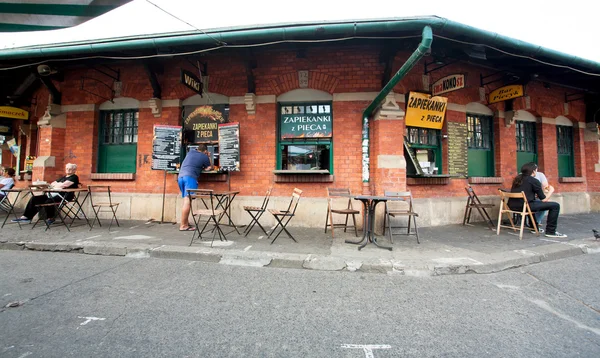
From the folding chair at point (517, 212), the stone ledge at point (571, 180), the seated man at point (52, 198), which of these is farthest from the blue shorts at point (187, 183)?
the stone ledge at point (571, 180)

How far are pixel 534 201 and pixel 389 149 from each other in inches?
129

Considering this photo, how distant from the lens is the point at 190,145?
23.0ft

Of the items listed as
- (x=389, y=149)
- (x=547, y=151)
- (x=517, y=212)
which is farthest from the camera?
(x=547, y=151)

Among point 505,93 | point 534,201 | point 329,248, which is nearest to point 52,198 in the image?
point 329,248

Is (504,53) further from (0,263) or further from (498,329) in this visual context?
(0,263)

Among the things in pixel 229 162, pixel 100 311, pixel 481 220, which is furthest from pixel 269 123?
pixel 481 220

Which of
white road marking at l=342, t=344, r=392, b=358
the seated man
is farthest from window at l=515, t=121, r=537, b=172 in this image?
the seated man

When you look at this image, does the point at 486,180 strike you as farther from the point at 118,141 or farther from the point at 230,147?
the point at 118,141

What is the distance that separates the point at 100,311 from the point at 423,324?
2996 millimetres

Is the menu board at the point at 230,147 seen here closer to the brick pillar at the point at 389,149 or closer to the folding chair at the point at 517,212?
the brick pillar at the point at 389,149

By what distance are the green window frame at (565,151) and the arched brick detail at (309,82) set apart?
8.63 metres

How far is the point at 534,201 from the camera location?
566cm

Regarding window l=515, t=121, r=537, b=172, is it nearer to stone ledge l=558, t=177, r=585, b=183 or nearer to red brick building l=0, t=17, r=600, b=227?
red brick building l=0, t=17, r=600, b=227

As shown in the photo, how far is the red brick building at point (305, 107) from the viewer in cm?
588
